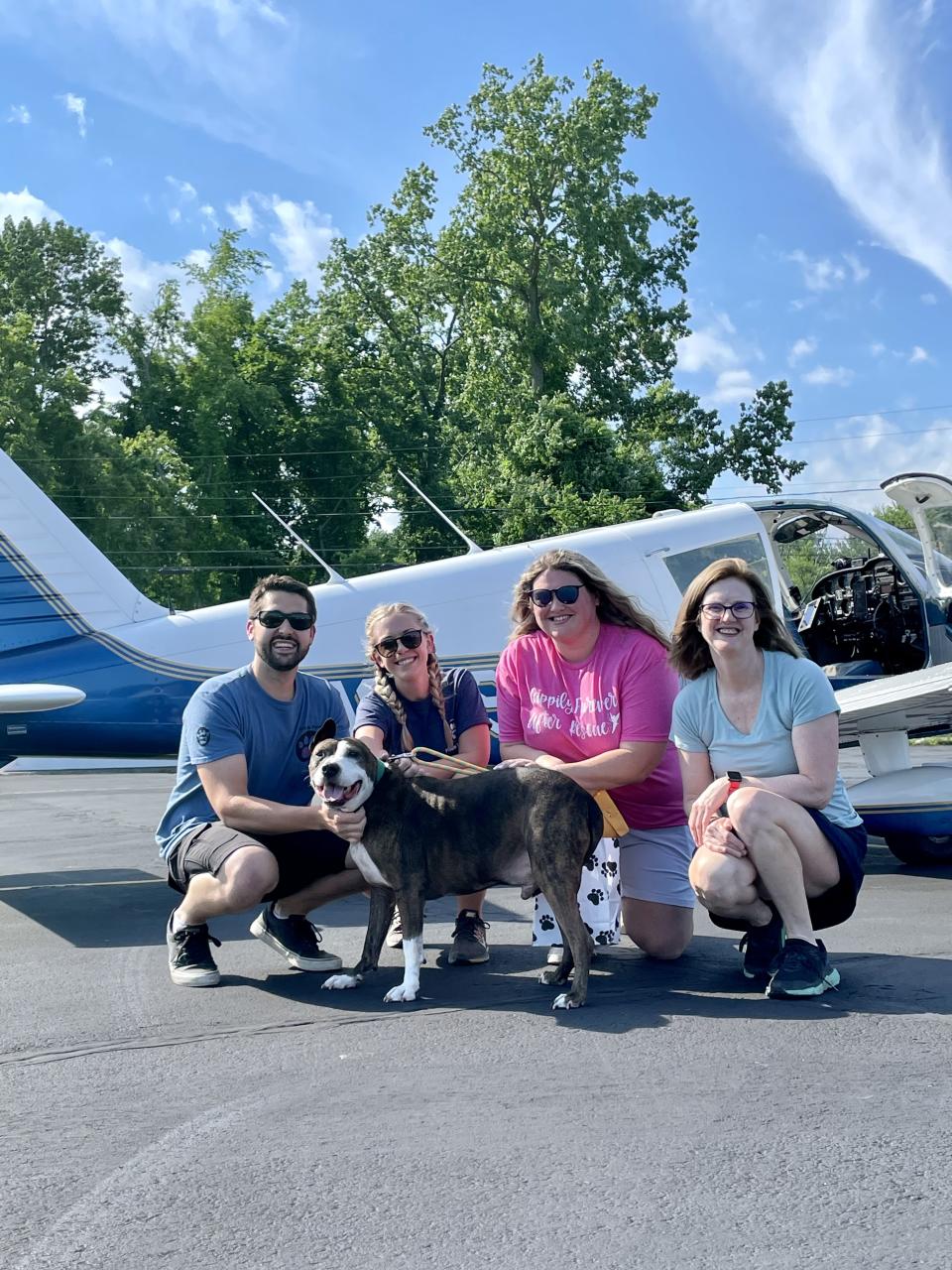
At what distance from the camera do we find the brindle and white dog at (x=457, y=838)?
15.4 ft

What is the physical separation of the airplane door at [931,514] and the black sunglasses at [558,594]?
17.3 ft

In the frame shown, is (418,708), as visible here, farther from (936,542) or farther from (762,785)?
(936,542)

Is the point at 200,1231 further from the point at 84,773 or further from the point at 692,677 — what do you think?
the point at 84,773

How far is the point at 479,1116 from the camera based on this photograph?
3.45 meters

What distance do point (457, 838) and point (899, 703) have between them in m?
4.12

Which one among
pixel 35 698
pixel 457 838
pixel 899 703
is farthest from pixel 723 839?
pixel 35 698

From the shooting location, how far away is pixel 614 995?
15.7 ft

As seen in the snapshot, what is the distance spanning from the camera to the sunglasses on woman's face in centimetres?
524

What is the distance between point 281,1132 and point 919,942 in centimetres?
341

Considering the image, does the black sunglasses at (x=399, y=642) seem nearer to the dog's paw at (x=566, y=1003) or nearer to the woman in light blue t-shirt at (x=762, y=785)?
the woman in light blue t-shirt at (x=762, y=785)

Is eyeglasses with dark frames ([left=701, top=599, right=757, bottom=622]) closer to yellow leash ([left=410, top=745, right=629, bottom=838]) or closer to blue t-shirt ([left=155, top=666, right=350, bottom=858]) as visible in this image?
yellow leash ([left=410, top=745, right=629, bottom=838])

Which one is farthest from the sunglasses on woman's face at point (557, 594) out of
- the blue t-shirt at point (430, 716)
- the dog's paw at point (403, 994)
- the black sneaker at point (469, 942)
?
the dog's paw at point (403, 994)

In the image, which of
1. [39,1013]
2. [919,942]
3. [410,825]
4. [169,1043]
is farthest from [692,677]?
[39,1013]

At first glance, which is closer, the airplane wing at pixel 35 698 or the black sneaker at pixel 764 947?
the black sneaker at pixel 764 947
